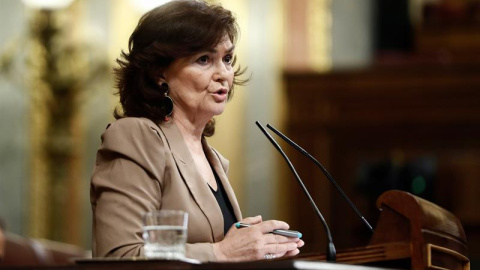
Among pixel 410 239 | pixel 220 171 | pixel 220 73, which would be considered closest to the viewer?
pixel 410 239

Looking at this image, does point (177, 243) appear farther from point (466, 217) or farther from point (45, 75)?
point (45, 75)

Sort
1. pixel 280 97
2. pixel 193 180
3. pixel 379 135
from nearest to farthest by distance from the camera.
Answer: pixel 193 180
pixel 379 135
pixel 280 97

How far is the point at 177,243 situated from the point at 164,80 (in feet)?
2.27

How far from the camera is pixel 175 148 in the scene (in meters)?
2.71

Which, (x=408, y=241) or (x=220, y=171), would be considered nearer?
(x=408, y=241)

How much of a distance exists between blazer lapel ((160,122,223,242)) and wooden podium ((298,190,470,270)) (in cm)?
30

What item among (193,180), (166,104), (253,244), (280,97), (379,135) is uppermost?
(166,104)

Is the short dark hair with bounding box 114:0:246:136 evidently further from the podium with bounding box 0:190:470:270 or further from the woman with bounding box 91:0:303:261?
the podium with bounding box 0:190:470:270

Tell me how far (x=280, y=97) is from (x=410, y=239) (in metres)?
5.32

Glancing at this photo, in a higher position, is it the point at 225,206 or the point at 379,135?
the point at 225,206

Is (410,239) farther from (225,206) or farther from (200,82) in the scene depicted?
(200,82)

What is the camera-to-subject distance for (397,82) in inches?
289

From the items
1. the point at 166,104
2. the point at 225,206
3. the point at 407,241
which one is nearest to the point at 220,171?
the point at 225,206

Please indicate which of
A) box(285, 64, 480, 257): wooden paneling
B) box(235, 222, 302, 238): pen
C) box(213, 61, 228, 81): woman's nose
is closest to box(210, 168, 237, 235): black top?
box(235, 222, 302, 238): pen
